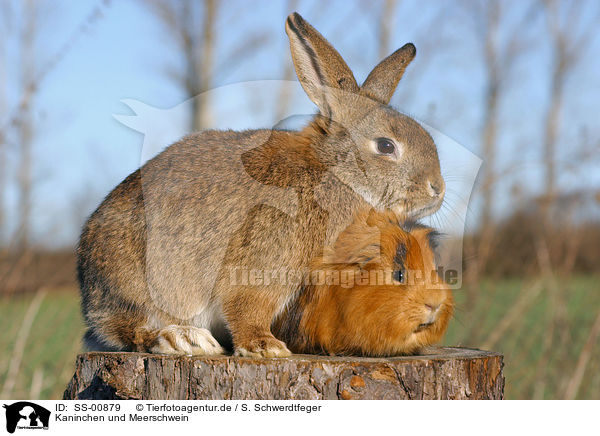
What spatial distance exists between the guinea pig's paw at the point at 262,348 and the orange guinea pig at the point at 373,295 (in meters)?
0.15

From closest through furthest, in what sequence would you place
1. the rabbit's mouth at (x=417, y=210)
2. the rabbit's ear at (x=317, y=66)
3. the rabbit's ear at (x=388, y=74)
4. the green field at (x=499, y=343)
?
1. the rabbit's ear at (x=317, y=66)
2. the rabbit's mouth at (x=417, y=210)
3. the rabbit's ear at (x=388, y=74)
4. the green field at (x=499, y=343)

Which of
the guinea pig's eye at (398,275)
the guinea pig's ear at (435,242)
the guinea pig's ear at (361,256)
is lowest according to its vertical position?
the guinea pig's eye at (398,275)

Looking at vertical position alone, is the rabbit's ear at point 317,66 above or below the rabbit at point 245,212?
above

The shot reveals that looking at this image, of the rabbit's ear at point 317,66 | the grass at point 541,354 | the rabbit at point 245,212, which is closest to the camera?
the rabbit at point 245,212

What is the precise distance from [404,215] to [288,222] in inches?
24.2

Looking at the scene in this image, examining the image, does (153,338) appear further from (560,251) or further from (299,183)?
(560,251)

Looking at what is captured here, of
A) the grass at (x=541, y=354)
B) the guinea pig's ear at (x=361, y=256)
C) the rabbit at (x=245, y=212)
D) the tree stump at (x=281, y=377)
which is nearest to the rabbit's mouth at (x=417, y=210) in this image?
the rabbit at (x=245, y=212)

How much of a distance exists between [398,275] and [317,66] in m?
1.08

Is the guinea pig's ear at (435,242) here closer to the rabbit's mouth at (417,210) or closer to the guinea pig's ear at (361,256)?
the rabbit's mouth at (417,210)

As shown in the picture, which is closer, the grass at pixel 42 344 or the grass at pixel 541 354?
the grass at pixel 541 354

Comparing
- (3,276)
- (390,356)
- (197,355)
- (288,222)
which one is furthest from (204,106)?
(3,276)
